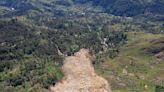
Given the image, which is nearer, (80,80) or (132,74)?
Answer: (80,80)

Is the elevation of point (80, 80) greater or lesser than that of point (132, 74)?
greater

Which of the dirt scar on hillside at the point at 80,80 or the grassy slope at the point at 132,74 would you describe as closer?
the dirt scar on hillside at the point at 80,80

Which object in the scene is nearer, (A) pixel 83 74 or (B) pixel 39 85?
(B) pixel 39 85

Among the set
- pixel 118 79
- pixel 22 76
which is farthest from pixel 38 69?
pixel 118 79

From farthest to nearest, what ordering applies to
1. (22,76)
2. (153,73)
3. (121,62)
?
(121,62)
(153,73)
(22,76)

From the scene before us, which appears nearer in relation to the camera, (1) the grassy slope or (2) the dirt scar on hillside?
(2) the dirt scar on hillside

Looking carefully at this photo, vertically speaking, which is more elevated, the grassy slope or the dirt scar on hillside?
the dirt scar on hillside

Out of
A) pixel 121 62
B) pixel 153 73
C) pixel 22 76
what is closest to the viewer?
pixel 22 76

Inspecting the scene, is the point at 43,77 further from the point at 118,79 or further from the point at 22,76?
the point at 118,79
